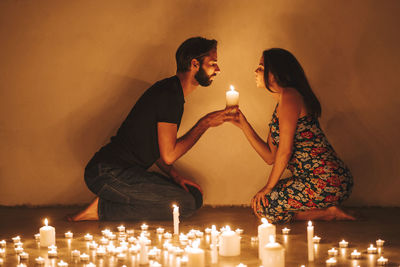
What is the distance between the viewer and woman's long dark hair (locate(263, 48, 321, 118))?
385 centimetres

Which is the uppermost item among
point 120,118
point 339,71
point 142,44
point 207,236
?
point 142,44

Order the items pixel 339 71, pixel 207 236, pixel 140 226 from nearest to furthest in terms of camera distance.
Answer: pixel 207 236 → pixel 140 226 → pixel 339 71

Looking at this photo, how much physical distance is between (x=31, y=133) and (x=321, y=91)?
2.36m

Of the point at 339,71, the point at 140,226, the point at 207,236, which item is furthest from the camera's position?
the point at 339,71

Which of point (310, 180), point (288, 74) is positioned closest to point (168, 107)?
point (288, 74)

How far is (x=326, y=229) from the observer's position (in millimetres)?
3824

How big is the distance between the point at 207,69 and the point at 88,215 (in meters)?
1.35

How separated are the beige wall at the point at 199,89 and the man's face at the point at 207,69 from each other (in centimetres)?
44

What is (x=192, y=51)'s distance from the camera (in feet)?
13.3

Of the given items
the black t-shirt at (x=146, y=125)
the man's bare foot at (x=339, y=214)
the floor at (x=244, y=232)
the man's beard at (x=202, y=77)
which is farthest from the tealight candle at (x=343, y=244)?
the man's beard at (x=202, y=77)

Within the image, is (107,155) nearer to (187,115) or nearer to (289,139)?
(187,115)

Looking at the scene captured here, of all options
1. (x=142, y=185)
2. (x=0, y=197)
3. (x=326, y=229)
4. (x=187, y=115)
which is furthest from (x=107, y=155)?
(x=326, y=229)

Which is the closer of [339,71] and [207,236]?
[207,236]

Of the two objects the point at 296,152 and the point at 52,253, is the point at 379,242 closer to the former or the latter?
the point at 296,152
